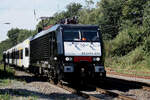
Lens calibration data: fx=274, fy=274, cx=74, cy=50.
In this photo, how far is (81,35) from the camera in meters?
13.6

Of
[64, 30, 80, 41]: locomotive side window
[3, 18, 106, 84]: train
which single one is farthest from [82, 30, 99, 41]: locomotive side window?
[64, 30, 80, 41]: locomotive side window

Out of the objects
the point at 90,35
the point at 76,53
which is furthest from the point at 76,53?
the point at 90,35

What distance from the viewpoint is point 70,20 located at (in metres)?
15.4

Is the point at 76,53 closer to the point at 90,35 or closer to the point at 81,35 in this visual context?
the point at 81,35

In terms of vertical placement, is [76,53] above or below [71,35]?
below

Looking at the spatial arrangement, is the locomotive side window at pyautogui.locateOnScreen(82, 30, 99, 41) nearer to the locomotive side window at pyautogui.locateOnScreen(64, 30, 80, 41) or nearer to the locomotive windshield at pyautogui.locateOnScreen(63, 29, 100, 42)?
the locomotive windshield at pyautogui.locateOnScreen(63, 29, 100, 42)

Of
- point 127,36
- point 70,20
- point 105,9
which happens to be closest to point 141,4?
point 105,9

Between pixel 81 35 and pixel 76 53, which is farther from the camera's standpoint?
pixel 81 35

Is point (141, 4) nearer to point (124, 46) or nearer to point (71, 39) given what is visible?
point (124, 46)

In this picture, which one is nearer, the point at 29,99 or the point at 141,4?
the point at 29,99

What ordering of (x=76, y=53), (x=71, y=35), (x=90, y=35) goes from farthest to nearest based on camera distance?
(x=90, y=35) → (x=71, y=35) → (x=76, y=53)

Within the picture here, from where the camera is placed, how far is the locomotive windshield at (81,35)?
13.5 meters

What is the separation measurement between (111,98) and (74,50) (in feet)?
11.2

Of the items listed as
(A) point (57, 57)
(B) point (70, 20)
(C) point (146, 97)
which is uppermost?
(B) point (70, 20)
